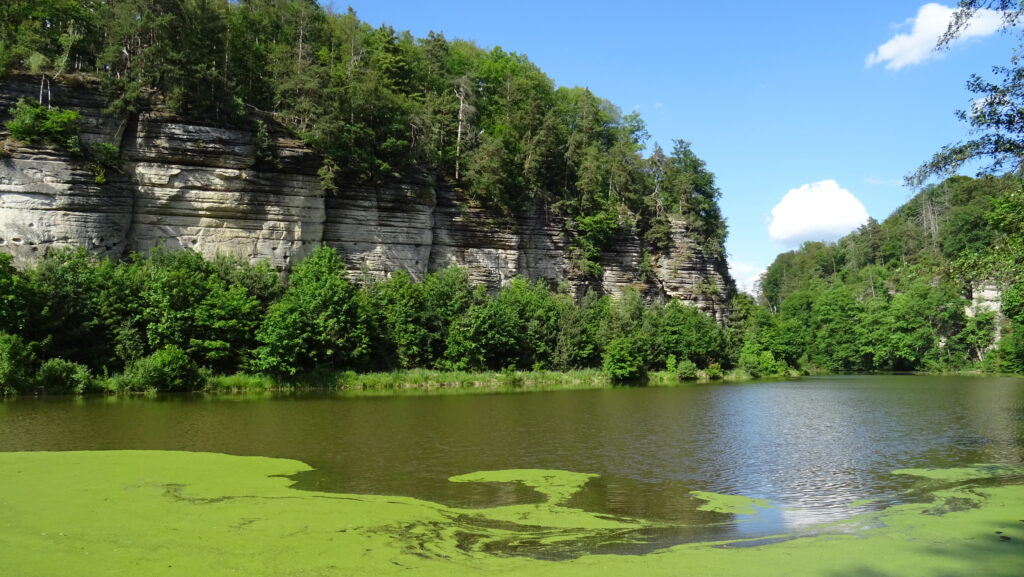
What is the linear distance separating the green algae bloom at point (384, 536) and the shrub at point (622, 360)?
3835 cm

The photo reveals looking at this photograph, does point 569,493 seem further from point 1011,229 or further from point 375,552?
point 1011,229

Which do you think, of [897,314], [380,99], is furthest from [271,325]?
[897,314]

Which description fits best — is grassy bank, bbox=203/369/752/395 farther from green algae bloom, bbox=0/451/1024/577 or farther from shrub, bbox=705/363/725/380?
green algae bloom, bbox=0/451/1024/577

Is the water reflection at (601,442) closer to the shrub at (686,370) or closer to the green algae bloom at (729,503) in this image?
the green algae bloom at (729,503)

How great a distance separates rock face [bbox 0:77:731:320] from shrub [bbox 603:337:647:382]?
12.8 meters

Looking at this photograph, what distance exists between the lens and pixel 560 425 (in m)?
24.2

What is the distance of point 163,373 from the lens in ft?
114

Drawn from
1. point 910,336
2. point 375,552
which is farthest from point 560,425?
point 910,336

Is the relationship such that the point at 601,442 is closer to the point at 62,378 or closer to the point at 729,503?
the point at 729,503

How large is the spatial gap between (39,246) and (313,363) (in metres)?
17.7

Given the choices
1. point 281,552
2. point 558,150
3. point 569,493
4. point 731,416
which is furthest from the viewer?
point 558,150

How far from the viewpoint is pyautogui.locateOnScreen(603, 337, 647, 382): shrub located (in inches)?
2029

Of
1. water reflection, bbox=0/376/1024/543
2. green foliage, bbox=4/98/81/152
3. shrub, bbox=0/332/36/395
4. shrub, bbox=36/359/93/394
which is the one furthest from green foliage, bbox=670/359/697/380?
green foliage, bbox=4/98/81/152

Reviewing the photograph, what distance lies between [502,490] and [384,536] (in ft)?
14.4
